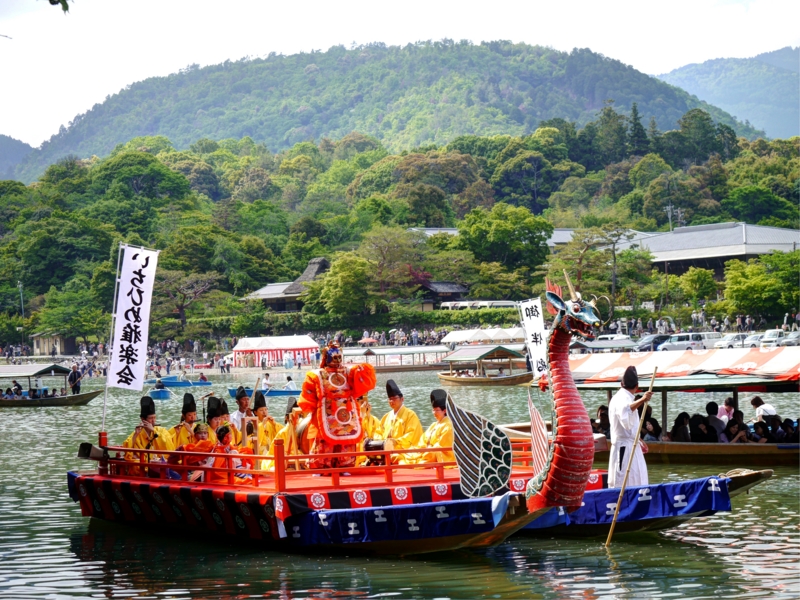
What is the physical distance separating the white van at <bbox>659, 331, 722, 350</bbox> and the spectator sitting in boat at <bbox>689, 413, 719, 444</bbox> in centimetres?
3773

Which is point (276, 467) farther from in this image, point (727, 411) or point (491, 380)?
point (491, 380)

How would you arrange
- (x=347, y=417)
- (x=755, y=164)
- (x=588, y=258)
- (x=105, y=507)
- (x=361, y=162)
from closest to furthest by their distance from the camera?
(x=347, y=417) → (x=105, y=507) → (x=588, y=258) → (x=755, y=164) → (x=361, y=162)

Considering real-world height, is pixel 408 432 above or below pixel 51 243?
below

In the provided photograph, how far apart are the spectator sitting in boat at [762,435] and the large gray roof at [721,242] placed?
60.5m

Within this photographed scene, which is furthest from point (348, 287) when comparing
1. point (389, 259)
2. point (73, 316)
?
point (73, 316)

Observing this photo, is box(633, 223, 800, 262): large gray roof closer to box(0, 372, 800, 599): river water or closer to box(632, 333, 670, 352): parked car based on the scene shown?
box(632, 333, 670, 352): parked car

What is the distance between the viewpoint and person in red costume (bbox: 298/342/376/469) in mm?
13656

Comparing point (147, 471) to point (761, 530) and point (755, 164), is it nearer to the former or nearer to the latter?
point (761, 530)

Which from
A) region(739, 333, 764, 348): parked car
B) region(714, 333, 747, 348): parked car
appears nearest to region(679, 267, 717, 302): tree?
region(739, 333, 764, 348): parked car

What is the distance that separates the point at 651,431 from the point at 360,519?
954 cm

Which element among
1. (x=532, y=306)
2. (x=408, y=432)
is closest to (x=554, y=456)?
(x=408, y=432)

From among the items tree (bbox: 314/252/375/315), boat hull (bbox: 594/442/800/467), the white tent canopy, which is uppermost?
tree (bbox: 314/252/375/315)

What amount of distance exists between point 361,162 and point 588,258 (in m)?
103

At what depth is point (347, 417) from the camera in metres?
13.7
